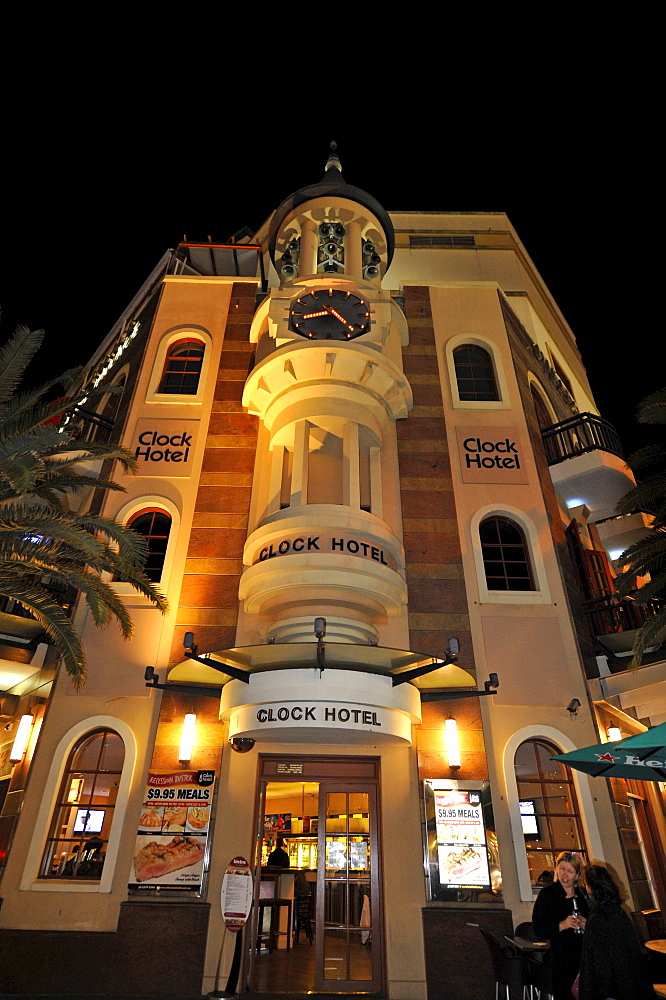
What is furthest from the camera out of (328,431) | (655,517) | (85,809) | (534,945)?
(328,431)

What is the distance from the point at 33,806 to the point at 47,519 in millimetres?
4694

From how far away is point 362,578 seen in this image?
1081 cm

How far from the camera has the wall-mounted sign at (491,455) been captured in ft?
44.9

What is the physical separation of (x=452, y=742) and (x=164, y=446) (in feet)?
27.5

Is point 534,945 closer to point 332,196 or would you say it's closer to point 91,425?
point 91,425

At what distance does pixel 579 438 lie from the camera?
→ 1542 centimetres

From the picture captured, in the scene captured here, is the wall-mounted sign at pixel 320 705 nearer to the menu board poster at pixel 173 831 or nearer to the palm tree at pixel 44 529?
the menu board poster at pixel 173 831

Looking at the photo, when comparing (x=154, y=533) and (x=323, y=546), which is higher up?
(x=154, y=533)

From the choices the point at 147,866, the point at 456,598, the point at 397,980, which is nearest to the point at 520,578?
the point at 456,598

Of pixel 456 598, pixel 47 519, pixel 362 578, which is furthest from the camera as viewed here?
pixel 456 598

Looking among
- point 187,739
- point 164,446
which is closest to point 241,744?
point 187,739

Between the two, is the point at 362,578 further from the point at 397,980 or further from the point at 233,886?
the point at 397,980

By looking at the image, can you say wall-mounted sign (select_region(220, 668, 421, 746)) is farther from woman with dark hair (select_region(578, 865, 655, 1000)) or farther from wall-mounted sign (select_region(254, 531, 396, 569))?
woman with dark hair (select_region(578, 865, 655, 1000))

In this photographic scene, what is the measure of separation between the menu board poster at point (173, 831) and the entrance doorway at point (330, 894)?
0.91 meters
